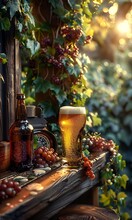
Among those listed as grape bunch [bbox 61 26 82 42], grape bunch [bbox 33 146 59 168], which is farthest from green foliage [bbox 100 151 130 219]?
grape bunch [bbox 61 26 82 42]

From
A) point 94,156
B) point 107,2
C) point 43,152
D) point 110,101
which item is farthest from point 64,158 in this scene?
point 110,101

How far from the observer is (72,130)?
242cm

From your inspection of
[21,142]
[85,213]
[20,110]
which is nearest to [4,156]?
[21,142]

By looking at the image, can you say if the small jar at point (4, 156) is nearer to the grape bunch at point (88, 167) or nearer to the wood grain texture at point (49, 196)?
the wood grain texture at point (49, 196)

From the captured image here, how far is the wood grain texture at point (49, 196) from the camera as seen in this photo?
1689 millimetres

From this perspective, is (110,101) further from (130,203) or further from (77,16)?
(77,16)

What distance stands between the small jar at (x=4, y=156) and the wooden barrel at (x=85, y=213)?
1.65ft

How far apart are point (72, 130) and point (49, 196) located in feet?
1.86

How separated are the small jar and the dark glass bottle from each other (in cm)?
3

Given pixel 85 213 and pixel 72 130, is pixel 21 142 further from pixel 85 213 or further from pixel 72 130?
pixel 85 213

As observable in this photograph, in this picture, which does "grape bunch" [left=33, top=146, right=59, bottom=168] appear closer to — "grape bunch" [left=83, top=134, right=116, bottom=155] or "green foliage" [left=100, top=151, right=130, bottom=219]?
"grape bunch" [left=83, top=134, right=116, bottom=155]

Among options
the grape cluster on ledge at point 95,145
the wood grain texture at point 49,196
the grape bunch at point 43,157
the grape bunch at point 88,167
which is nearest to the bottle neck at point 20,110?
the grape bunch at point 43,157

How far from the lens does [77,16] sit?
307 cm

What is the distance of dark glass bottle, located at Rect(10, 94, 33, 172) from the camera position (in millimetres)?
2277
